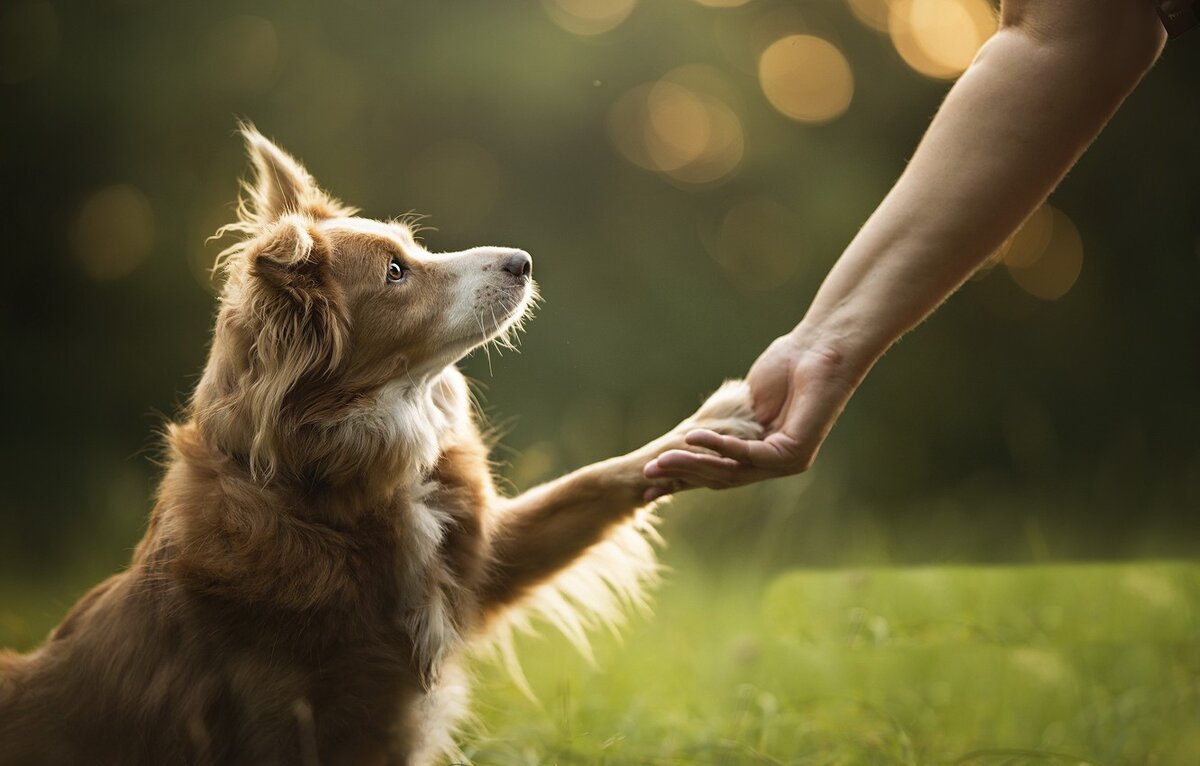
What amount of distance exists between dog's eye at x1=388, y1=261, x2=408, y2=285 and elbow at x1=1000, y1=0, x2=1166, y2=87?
1589mm

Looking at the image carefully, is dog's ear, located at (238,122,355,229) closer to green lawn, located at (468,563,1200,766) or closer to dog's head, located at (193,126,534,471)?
dog's head, located at (193,126,534,471)

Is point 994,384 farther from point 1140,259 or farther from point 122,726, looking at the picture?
point 122,726

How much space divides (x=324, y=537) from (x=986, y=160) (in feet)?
5.38

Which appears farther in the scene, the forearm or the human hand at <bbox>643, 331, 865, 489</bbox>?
the human hand at <bbox>643, 331, 865, 489</bbox>

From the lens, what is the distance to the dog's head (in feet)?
7.67

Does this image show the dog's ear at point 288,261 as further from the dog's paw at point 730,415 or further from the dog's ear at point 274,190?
the dog's paw at point 730,415

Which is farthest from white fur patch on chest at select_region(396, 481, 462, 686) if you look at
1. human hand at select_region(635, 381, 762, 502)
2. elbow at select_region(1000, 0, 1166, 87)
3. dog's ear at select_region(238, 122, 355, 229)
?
elbow at select_region(1000, 0, 1166, 87)

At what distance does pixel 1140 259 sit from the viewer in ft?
21.9

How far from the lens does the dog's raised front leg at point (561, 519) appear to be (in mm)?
2514

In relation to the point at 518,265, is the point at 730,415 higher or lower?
lower

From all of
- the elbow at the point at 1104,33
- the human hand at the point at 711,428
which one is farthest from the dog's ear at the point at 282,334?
the elbow at the point at 1104,33

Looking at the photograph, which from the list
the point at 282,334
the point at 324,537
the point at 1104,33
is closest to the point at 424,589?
the point at 324,537

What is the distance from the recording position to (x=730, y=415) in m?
2.40

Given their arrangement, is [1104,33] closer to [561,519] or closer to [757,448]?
[757,448]
